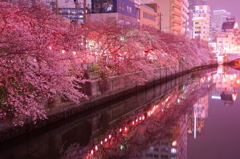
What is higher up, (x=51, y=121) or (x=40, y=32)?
(x=40, y=32)

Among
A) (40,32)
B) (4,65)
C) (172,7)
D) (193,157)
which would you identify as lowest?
(193,157)

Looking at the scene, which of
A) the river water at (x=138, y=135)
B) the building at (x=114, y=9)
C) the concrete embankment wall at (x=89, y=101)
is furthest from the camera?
the building at (x=114, y=9)

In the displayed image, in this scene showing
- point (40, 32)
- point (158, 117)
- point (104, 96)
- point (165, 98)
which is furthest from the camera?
point (165, 98)

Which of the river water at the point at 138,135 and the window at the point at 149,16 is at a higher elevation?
the window at the point at 149,16

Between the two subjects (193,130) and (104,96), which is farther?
(104,96)

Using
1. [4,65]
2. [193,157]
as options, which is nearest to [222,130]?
[193,157]

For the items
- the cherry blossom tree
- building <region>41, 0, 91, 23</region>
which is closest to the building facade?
building <region>41, 0, 91, 23</region>

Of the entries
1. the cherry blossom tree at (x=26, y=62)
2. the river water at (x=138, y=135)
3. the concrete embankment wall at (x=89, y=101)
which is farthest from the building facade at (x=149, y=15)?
the cherry blossom tree at (x=26, y=62)

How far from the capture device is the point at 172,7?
7806 centimetres

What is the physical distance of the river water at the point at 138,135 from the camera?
37.3 ft

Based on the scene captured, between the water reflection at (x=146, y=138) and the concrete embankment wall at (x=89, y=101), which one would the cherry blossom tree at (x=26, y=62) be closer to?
the concrete embankment wall at (x=89, y=101)

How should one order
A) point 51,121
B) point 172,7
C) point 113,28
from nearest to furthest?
point 51,121, point 113,28, point 172,7

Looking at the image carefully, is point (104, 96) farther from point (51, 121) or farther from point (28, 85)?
point (28, 85)

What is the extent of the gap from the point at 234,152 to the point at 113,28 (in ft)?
45.7
